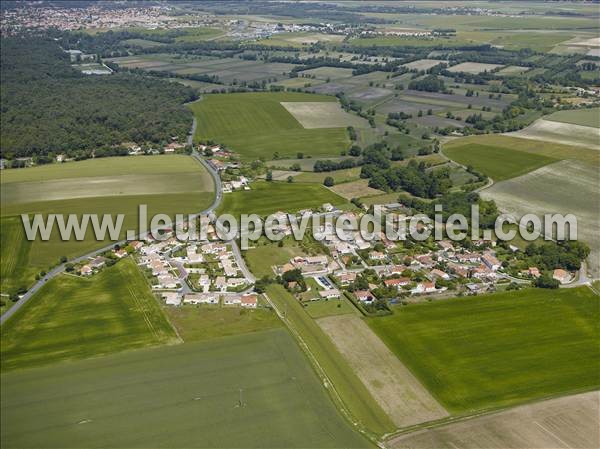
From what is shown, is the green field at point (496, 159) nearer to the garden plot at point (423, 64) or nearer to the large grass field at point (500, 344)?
the large grass field at point (500, 344)

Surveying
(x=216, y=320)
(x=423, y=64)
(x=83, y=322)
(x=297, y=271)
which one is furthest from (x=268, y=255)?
(x=423, y=64)

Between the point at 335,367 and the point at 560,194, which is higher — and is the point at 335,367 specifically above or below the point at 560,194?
below

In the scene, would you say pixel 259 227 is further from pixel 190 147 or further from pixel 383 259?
A: pixel 190 147

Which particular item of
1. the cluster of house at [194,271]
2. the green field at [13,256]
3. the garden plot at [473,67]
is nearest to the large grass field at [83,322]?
the cluster of house at [194,271]

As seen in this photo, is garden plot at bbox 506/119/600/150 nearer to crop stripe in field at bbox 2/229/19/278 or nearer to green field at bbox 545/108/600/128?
green field at bbox 545/108/600/128

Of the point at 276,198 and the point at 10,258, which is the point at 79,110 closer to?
the point at 276,198

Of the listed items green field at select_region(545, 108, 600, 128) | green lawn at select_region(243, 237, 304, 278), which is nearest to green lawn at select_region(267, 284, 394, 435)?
green lawn at select_region(243, 237, 304, 278)
